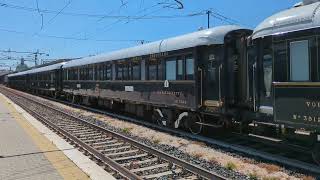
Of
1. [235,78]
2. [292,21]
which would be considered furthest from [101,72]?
[292,21]

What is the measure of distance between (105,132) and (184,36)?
4.03 m

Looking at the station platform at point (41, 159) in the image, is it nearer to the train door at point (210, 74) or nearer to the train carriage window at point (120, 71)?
the train door at point (210, 74)

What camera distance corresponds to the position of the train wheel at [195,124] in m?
13.3

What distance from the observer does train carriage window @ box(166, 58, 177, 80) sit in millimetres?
14164

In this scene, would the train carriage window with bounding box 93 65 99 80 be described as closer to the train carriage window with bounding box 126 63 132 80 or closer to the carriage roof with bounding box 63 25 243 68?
the carriage roof with bounding box 63 25 243 68

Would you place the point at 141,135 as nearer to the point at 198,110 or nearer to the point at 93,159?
the point at 198,110

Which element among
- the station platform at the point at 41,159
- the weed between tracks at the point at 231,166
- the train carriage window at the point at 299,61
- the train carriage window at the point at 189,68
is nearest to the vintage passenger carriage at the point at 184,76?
the train carriage window at the point at 189,68

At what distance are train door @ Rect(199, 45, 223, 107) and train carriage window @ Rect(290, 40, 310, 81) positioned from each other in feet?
10.8

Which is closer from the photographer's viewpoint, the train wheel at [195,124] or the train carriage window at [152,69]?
the train wheel at [195,124]

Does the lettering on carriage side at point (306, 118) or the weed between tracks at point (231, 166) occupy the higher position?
the lettering on carriage side at point (306, 118)

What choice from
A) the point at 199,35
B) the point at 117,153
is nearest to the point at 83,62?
the point at 199,35

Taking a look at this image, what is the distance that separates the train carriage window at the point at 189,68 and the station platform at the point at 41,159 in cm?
403

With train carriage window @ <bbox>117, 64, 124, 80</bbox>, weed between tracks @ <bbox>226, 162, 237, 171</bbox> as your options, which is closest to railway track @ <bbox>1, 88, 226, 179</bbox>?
weed between tracks @ <bbox>226, 162, 237, 171</bbox>

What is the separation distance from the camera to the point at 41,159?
9656 millimetres
